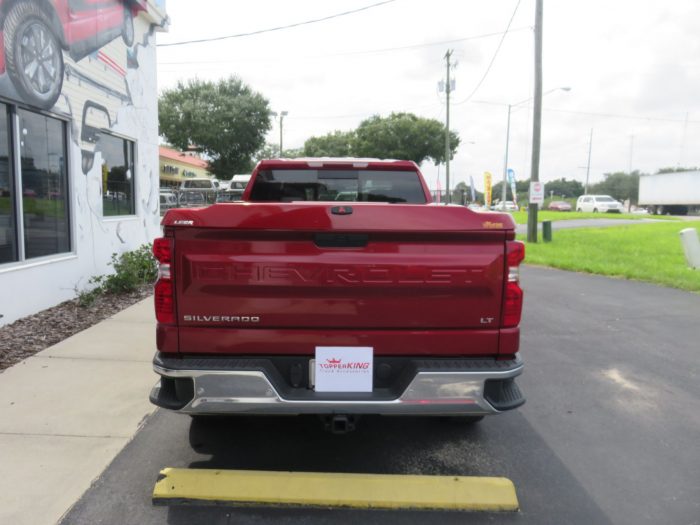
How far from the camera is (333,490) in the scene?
307 centimetres

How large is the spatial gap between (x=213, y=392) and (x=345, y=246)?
1.00m

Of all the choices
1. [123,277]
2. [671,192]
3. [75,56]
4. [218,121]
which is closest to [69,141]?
→ [75,56]

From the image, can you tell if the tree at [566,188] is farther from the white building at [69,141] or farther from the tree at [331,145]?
the white building at [69,141]

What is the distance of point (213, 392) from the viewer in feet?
9.33

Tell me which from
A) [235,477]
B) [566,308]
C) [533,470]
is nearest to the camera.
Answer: [235,477]

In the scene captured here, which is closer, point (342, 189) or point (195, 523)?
point (195, 523)

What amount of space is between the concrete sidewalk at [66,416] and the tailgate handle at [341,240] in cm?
194

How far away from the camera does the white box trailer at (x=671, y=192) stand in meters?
41.3

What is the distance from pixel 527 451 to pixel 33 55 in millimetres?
6973

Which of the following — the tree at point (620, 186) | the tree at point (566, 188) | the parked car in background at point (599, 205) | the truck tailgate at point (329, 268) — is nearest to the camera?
the truck tailgate at point (329, 268)

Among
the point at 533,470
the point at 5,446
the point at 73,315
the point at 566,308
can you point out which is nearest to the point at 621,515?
the point at 533,470

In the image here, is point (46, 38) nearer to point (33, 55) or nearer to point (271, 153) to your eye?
point (33, 55)

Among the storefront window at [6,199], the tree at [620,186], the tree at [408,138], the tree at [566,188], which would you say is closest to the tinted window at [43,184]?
the storefront window at [6,199]

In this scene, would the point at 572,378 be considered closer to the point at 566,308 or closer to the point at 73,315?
the point at 566,308
